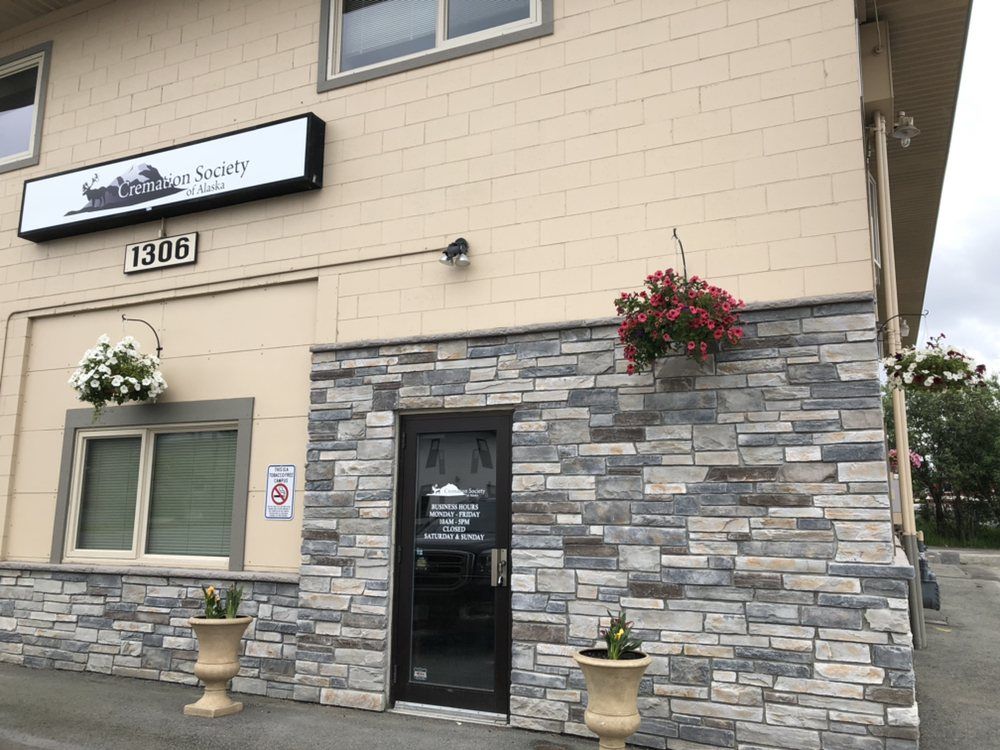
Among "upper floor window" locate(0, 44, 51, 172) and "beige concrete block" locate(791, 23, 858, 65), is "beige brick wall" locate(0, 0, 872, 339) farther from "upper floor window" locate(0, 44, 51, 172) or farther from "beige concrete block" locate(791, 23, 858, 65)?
"upper floor window" locate(0, 44, 51, 172)

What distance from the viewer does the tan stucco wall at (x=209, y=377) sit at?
282 inches

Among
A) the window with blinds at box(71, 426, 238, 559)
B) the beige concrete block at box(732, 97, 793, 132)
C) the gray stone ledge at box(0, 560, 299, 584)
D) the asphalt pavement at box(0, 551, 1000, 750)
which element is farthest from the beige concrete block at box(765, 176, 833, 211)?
the window with blinds at box(71, 426, 238, 559)

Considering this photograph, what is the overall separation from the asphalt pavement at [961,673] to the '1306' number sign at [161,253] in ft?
24.4

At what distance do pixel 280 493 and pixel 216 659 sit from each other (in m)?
→ 1.50

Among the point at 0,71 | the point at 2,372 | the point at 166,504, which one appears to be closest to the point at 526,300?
the point at 166,504

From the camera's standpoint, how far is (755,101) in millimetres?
5742

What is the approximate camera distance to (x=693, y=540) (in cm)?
541

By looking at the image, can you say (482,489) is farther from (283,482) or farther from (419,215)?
(419,215)

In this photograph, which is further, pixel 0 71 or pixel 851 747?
pixel 0 71

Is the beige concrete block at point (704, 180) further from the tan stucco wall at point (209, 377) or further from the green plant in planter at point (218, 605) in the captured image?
the green plant in planter at point (218, 605)

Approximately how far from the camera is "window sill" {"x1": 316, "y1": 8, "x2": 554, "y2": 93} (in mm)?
6598

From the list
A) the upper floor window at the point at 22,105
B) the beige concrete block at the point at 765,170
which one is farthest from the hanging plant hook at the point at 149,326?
the beige concrete block at the point at 765,170

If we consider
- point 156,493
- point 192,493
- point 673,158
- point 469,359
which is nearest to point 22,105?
point 156,493

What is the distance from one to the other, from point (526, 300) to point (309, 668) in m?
3.46
